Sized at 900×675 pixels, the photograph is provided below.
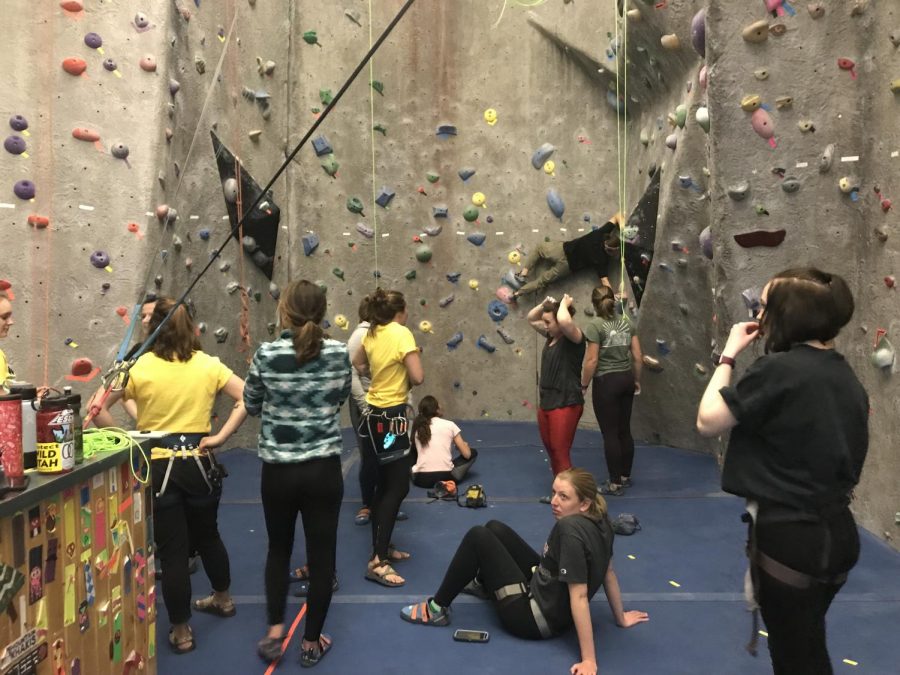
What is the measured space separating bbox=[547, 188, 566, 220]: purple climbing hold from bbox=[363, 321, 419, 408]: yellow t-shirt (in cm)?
382

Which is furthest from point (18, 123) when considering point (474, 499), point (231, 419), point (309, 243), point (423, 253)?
point (423, 253)

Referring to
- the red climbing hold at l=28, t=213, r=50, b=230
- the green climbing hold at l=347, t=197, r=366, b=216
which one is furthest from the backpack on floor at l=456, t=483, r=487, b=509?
the green climbing hold at l=347, t=197, r=366, b=216

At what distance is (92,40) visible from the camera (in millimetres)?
3889

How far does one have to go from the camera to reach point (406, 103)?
266 inches

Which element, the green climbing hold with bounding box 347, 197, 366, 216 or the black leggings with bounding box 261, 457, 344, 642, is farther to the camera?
the green climbing hold with bounding box 347, 197, 366, 216

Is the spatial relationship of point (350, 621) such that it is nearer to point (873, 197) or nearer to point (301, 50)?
point (873, 197)

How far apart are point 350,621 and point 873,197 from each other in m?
3.04

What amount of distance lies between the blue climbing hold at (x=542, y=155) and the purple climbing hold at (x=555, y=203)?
0.27m

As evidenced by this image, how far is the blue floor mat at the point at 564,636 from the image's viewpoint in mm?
2332

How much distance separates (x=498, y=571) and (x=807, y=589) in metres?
1.29

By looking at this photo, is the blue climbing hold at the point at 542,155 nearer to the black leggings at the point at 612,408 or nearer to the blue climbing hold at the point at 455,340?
the blue climbing hold at the point at 455,340

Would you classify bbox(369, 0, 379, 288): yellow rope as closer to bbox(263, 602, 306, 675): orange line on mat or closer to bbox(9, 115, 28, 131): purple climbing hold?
bbox(9, 115, 28, 131): purple climbing hold

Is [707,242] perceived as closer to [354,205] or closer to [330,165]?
[354,205]

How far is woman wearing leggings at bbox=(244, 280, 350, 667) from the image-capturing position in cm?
218
